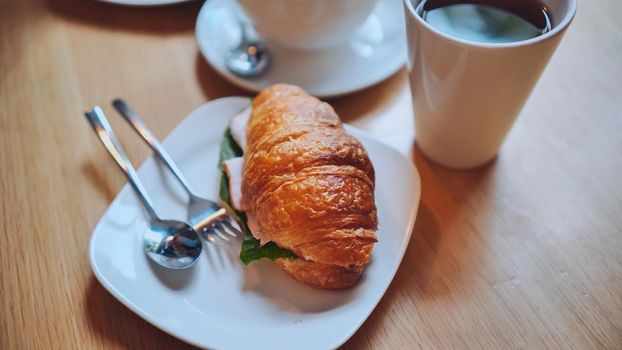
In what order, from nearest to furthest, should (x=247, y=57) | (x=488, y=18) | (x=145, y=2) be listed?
1. (x=488, y=18)
2. (x=247, y=57)
3. (x=145, y=2)

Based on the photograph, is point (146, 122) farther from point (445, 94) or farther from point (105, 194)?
point (445, 94)

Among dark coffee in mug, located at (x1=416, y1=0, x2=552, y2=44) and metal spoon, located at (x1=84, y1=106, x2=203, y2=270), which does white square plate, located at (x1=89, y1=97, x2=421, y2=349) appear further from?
dark coffee in mug, located at (x1=416, y1=0, x2=552, y2=44)

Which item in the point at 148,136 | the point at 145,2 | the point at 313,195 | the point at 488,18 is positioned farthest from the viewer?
the point at 145,2

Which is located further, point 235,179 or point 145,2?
point 145,2

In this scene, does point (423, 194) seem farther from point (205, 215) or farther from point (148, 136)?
point (148, 136)

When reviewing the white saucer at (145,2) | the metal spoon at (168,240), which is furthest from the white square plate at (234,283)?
the white saucer at (145,2)

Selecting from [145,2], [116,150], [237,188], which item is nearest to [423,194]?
[237,188]

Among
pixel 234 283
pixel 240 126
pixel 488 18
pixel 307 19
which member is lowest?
pixel 234 283

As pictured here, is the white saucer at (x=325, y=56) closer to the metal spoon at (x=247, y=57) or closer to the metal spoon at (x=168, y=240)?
the metal spoon at (x=247, y=57)
